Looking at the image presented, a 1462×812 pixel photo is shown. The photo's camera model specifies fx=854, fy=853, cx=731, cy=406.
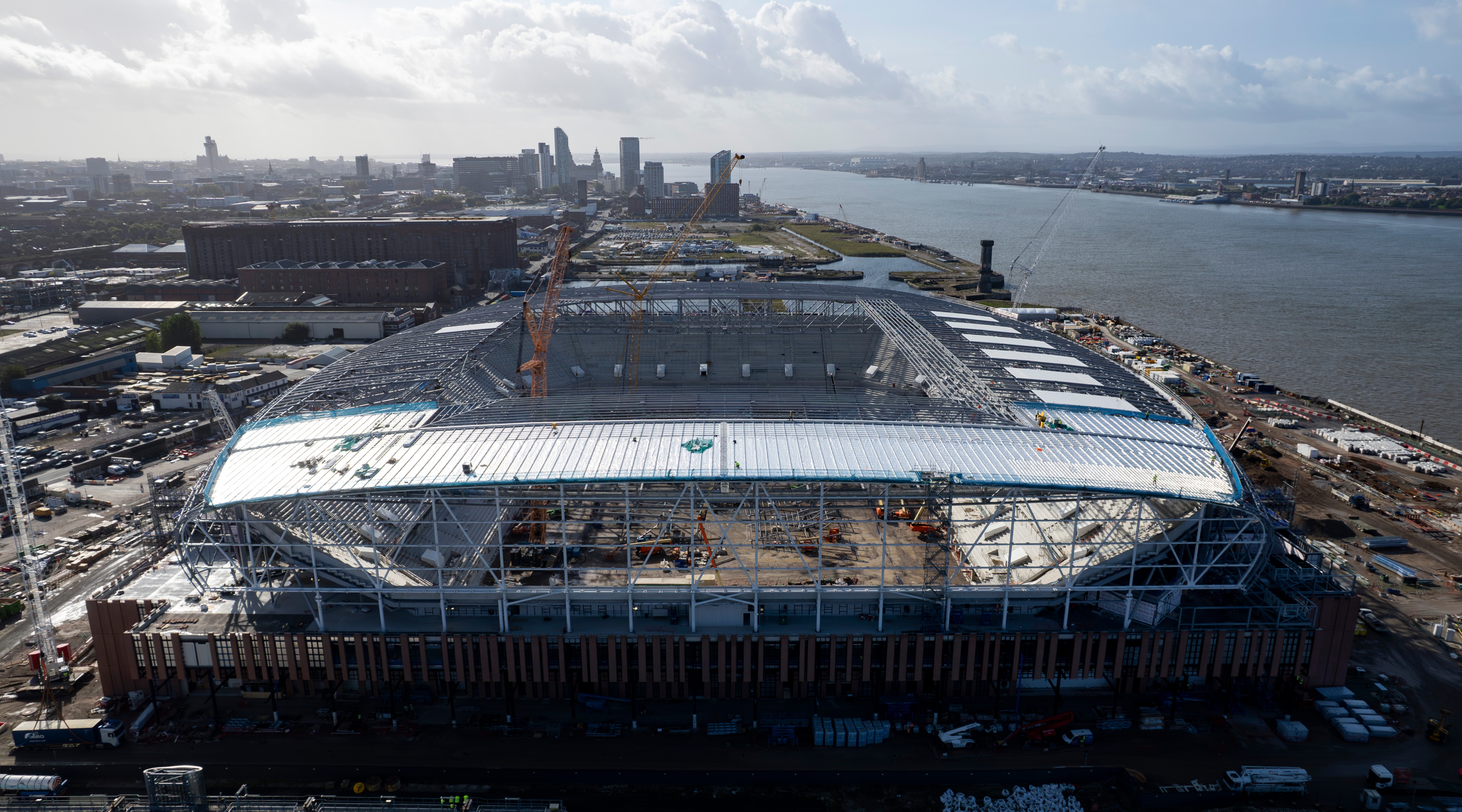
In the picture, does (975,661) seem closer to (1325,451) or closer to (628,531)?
(628,531)

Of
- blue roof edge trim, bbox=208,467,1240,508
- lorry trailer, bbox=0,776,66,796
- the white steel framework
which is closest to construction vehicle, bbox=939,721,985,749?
the white steel framework

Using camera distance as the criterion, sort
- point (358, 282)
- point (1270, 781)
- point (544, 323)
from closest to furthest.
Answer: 1. point (1270, 781)
2. point (544, 323)
3. point (358, 282)

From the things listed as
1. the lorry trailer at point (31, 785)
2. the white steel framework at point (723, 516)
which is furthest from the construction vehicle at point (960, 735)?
the lorry trailer at point (31, 785)

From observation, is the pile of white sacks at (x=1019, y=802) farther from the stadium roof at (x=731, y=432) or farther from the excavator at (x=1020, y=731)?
the stadium roof at (x=731, y=432)

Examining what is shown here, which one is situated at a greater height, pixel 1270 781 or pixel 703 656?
pixel 703 656

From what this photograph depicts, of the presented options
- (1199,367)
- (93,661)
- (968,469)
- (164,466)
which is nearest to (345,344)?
(164,466)

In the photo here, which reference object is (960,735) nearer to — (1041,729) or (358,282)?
(1041,729)

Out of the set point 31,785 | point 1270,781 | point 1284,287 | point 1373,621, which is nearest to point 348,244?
point 31,785
